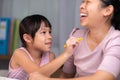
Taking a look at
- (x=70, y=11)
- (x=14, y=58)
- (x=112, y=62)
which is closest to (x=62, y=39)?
(x=70, y=11)

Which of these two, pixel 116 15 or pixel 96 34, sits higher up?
pixel 116 15

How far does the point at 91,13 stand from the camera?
1299 millimetres

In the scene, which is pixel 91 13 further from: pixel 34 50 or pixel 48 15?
pixel 48 15

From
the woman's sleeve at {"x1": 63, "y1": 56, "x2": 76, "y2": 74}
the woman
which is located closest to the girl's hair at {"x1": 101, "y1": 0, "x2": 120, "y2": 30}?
the woman

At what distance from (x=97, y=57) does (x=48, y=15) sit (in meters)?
1.00

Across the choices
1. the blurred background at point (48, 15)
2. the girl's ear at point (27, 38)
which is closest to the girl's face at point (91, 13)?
the girl's ear at point (27, 38)

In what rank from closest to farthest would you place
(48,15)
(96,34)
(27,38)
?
(96,34), (27,38), (48,15)

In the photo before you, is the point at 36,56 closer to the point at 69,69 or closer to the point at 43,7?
the point at 69,69

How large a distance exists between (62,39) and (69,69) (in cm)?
54

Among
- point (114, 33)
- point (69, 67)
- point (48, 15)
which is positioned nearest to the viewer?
point (114, 33)

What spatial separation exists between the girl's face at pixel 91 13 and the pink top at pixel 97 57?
100 millimetres

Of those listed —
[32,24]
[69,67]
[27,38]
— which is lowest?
[69,67]

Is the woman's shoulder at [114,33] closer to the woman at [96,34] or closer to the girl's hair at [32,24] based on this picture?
the woman at [96,34]

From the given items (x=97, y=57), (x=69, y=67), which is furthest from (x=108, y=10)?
(x=69, y=67)
